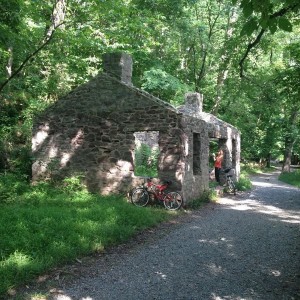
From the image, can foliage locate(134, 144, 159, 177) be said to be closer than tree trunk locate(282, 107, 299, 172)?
Yes

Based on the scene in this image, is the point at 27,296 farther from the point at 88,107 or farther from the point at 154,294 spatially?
the point at 88,107

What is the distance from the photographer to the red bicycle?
10.8m

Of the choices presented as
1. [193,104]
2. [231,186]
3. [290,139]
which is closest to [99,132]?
[193,104]

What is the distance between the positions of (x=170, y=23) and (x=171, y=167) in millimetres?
12397

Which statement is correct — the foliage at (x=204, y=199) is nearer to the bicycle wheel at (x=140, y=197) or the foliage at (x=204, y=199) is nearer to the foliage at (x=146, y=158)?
the bicycle wheel at (x=140, y=197)

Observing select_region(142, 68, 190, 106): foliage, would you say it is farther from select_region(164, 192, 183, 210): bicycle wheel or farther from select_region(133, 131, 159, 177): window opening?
select_region(164, 192, 183, 210): bicycle wheel

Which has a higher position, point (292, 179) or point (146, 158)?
point (146, 158)

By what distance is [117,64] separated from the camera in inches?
476

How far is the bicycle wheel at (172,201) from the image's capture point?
10.8m

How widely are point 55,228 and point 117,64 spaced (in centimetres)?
674

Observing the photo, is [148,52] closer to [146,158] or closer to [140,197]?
[146,158]

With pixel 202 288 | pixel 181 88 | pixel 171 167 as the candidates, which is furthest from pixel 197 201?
pixel 181 88

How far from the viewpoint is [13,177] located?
485 inches

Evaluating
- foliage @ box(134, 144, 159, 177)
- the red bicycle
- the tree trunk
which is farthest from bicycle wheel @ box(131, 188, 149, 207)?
the tree trunk
